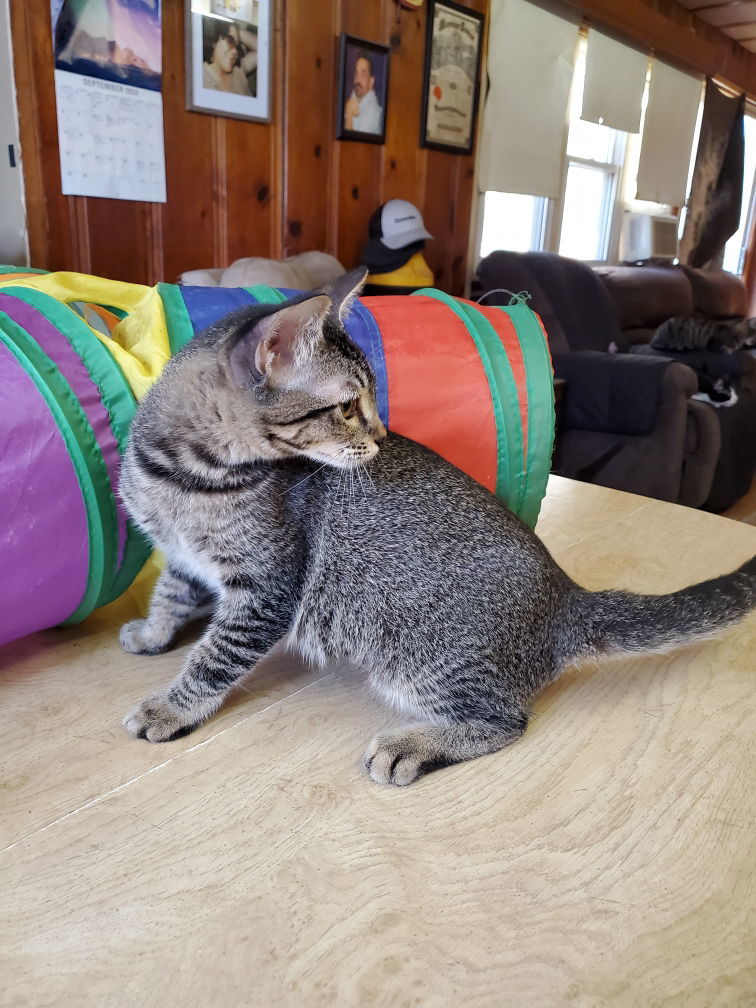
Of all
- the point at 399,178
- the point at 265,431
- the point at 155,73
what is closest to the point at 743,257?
the point at 399,178

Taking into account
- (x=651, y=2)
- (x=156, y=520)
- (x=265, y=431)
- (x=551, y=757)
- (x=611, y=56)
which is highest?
(x=651, y=2)

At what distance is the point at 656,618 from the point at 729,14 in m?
5.57

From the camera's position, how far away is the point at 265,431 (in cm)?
89

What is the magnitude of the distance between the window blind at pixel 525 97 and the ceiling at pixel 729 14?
1529 millimetres

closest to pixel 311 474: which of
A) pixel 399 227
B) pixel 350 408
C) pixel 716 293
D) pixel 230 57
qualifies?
pixel 350 408

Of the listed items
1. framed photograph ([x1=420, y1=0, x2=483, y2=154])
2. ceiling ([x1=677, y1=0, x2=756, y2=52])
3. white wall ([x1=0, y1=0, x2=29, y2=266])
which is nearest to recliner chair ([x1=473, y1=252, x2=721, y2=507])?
framed photograph ([x1=420, y1=0, x2=483, y2=154])

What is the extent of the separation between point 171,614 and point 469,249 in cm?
310

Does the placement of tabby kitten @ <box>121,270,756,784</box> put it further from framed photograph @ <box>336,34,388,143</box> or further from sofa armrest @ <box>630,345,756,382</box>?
sofa armrest @ <box>630,345,756,382</box>

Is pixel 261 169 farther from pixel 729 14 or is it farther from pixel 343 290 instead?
pixel 729 14

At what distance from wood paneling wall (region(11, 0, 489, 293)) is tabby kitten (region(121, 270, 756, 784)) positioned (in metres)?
1.42

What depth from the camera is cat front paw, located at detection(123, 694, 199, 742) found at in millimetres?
781

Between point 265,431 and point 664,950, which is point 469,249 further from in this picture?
point 664,950

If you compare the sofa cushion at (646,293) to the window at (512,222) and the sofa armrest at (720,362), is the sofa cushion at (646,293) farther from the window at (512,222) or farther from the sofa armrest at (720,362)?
the sofa armrest at (720,362)

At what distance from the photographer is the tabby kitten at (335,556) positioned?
85 cm
